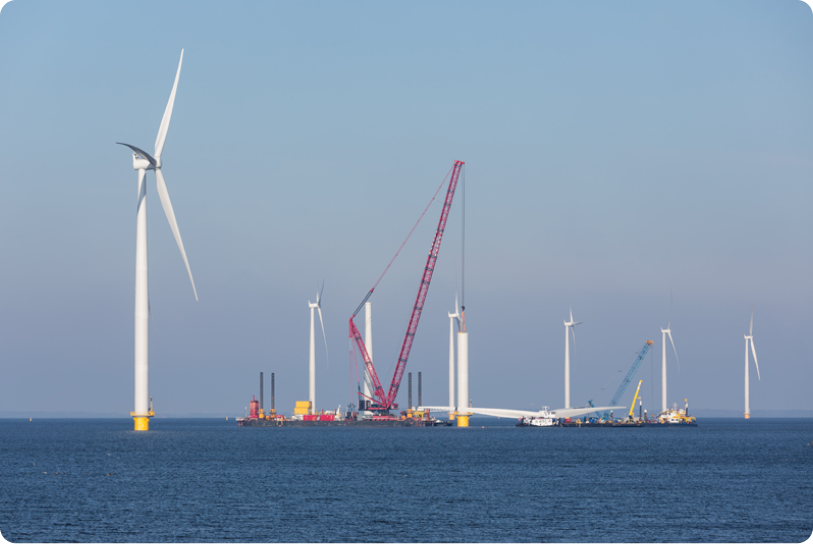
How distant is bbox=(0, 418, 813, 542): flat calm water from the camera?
2478 inches

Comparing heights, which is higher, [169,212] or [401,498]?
[169,212]

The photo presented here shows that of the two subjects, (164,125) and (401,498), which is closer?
(401,498)

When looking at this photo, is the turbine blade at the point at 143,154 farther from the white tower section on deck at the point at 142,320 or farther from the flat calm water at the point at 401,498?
the flat calm water at the point at 401,498

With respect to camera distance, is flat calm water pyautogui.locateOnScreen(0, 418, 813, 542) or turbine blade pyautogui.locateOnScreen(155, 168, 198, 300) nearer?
flat calm water pyautogui.locateOnScreen(0, 418, 813, 542)

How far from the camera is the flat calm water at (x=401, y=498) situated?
62938 millimetres

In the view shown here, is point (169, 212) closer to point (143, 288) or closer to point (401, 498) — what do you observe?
point (143, 288)

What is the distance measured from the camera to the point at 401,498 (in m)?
80.5

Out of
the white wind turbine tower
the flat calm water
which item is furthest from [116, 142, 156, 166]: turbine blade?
the flat calm water

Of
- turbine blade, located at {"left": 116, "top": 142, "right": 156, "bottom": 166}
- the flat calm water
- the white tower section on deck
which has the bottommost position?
the flat calm water

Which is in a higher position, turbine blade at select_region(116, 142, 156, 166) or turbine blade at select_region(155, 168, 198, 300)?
turbine blade at select_region(116, 142, 156, 166)

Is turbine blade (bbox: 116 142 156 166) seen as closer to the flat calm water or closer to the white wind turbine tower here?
the white wind turbine tower

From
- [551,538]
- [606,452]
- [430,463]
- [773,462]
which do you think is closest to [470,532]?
[551,538]

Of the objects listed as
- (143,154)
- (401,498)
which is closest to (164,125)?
(143,154)

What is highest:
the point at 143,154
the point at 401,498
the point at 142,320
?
the point at 143,154
